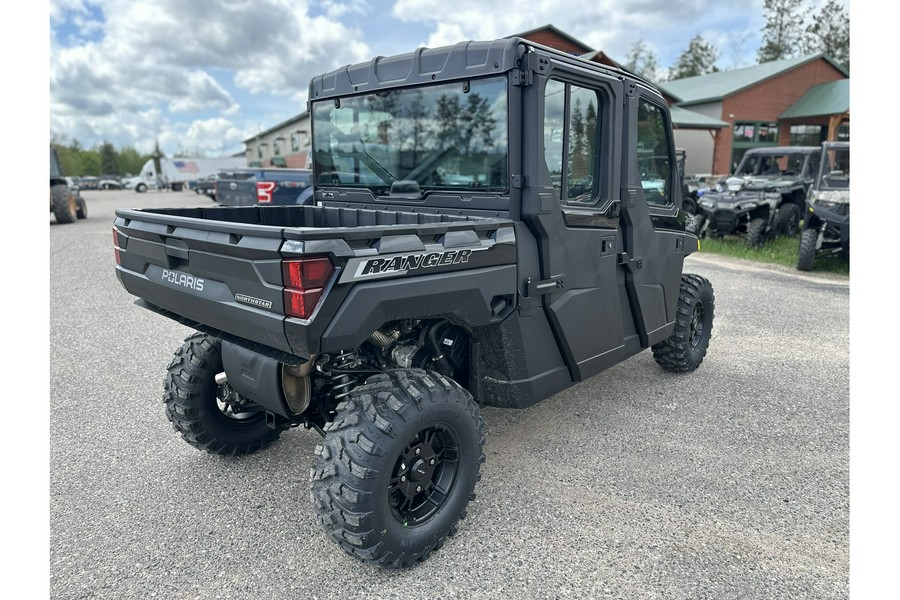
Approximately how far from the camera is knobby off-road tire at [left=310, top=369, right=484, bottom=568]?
2.46m

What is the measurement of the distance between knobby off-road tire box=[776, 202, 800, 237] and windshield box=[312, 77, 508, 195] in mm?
10633

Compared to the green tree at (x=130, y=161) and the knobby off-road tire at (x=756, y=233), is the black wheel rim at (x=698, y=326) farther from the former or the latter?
the green tree at (x=130, y=161)

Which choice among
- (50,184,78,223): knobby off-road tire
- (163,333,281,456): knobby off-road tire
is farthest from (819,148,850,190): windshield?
(50,184,78,223): knobby off-road tire

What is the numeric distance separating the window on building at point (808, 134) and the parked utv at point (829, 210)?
2214 centimetres

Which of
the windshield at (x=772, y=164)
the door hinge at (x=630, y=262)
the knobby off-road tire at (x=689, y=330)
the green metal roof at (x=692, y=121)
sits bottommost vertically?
the knobby off-road tire at (x=689, y=330)

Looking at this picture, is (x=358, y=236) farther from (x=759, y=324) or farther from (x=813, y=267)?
(x=813, y=267)

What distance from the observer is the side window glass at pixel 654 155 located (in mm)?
3805

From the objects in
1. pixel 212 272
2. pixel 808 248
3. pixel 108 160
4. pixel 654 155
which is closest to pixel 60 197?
pixel 212 272

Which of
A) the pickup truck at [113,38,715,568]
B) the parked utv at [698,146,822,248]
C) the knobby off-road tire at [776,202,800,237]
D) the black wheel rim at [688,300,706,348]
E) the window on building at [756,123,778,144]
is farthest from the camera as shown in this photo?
the window on building at [756,123,778,144]

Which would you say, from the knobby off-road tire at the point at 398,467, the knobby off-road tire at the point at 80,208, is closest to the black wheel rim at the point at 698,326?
the knobby off-road tire at the point at 398,467

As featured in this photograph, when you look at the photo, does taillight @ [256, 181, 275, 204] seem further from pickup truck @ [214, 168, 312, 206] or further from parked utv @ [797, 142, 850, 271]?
parked utv @ [797, 142, 850, 271]

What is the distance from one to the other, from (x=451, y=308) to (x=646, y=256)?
5.86ft

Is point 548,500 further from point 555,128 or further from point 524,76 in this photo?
point 524,76

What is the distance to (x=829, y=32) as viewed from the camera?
45500 mm
